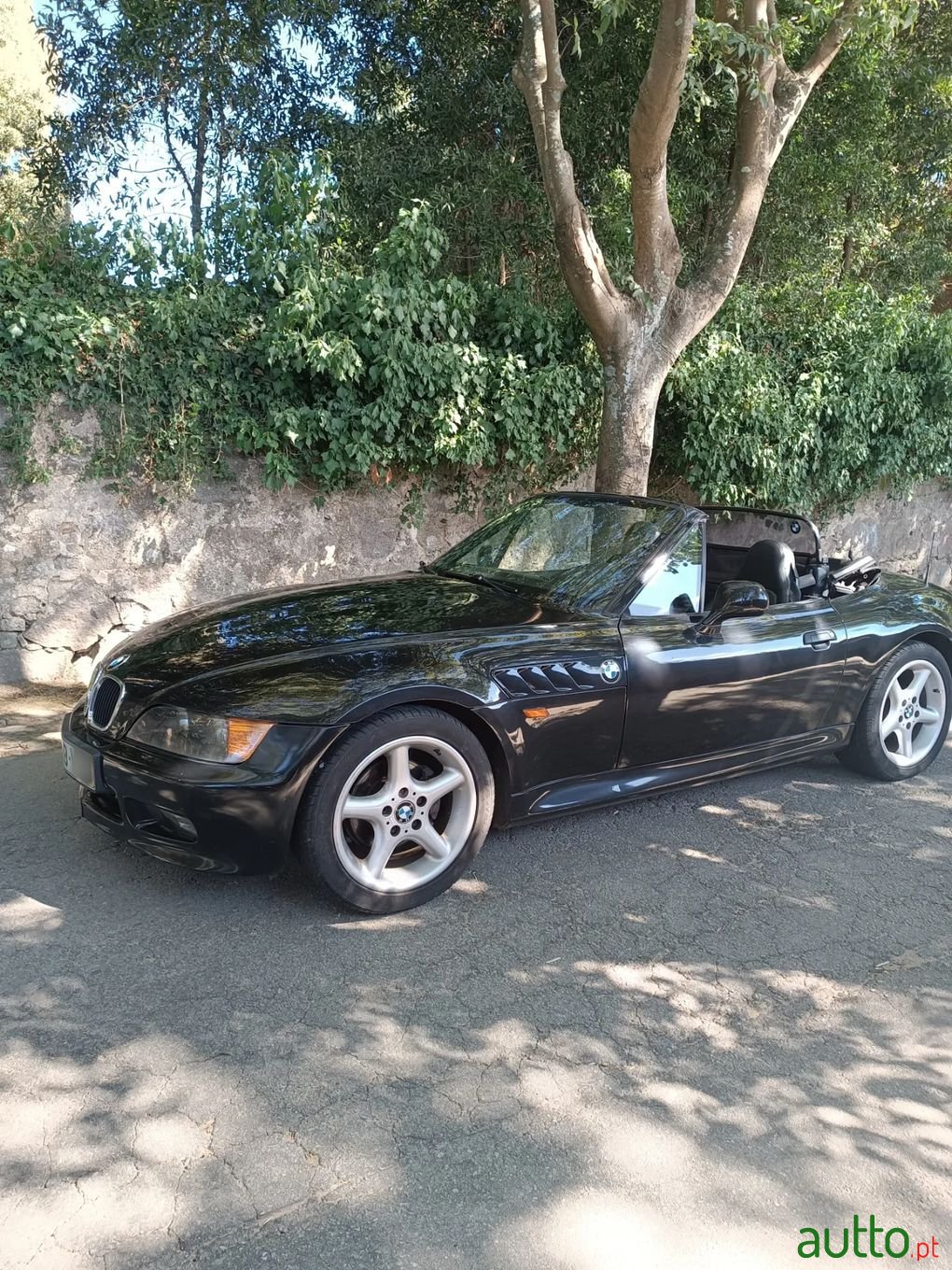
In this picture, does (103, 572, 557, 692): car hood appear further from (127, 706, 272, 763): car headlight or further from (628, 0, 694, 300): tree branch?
(628, 0, 694, 300): tree branch

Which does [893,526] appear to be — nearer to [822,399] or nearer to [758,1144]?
[822,399]

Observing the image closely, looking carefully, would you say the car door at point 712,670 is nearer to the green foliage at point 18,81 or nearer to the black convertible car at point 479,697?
the black convertible car at point 479,697

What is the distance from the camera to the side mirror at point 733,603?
4.11 metres

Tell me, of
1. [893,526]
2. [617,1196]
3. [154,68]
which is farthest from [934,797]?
[154,68]

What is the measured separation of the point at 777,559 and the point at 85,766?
341cm

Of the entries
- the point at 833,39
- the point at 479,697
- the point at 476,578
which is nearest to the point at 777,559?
the point at 476,578

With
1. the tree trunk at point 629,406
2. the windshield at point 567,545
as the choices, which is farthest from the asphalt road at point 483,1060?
the tree trunk at point 629,406

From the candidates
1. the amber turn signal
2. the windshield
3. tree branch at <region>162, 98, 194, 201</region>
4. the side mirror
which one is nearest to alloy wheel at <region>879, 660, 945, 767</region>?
the side mirror

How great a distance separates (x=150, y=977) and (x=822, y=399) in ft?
28.9

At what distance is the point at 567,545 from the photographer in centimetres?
451

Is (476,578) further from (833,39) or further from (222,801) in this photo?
(833,39)

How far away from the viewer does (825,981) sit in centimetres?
311

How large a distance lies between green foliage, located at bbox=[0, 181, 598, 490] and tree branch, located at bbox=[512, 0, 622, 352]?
0.80m

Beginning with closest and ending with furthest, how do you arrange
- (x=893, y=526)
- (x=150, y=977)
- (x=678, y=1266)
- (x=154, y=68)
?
(x=678, y=1266) < (x=150, y=977) < (x=154, y=68) < (x=893, y=526)
